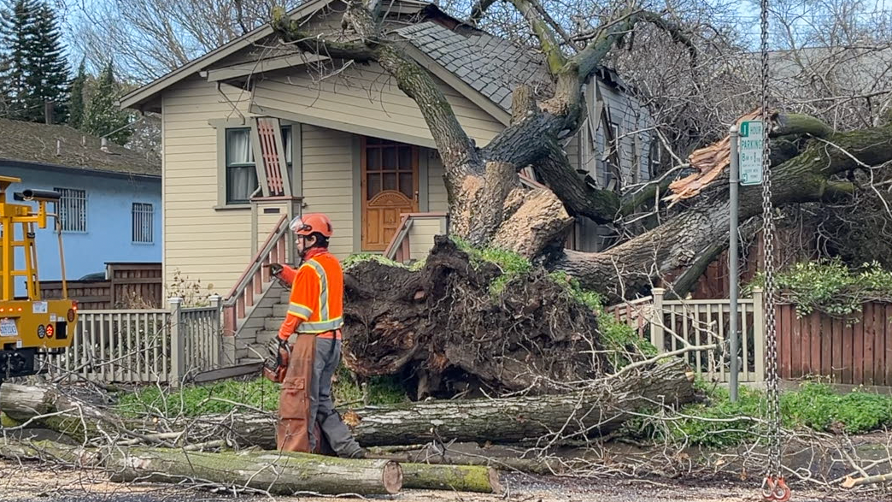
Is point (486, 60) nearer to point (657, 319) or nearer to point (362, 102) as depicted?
point (362, 102)

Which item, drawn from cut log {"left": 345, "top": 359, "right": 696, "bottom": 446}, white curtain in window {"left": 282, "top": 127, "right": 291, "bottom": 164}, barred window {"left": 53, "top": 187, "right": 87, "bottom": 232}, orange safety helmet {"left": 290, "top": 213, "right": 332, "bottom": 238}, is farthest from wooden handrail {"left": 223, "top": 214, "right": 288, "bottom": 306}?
barred window {"left": 53, "top": 187, "right": 87, "bottom": 232}

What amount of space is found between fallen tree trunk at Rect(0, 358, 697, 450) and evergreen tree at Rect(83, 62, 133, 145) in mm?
30074

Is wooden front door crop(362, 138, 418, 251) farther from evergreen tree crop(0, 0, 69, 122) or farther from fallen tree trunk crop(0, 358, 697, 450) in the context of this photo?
evergreen tree crop(0, 0, 69, 122)

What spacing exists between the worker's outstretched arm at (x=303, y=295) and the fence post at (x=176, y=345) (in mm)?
4965

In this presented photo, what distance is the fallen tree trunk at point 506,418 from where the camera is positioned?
29.3 ft

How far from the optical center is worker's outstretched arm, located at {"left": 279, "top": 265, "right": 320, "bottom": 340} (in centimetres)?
803

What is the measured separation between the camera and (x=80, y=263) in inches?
1070

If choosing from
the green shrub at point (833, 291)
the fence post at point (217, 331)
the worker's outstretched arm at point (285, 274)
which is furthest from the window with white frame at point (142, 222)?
the worker's outstretched arm at point (285, 274)

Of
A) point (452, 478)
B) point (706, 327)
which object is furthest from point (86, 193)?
point (452, 478)

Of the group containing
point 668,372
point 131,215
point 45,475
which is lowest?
point 45,475

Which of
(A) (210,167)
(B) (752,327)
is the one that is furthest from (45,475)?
(A) (210,167)

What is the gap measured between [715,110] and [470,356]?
26.7 feet

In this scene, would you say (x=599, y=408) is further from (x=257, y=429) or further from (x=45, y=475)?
(x=45, y=475)

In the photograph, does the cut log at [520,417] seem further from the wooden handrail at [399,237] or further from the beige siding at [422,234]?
the beige siding at [422,234]
